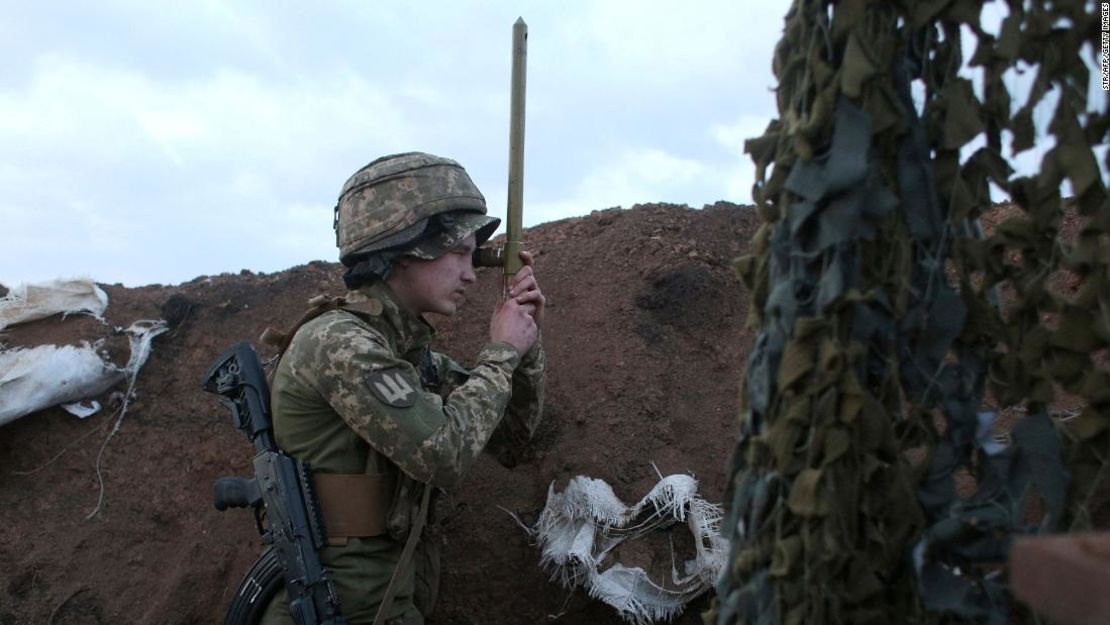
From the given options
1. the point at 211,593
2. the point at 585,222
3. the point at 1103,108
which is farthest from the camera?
the point at 585,222

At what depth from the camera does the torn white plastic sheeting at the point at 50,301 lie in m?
5.56

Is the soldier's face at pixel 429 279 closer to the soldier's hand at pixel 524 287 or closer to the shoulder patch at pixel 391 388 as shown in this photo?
the soldier's hand at pixel 524 287

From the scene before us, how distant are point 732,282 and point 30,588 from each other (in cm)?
357

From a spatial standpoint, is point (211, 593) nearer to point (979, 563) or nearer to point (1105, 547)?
point (979, 563)

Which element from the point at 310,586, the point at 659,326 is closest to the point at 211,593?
the point at 310,586

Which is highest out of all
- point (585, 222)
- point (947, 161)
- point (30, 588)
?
point (585, 222)

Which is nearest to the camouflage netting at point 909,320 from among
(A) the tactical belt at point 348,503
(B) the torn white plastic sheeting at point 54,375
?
(A) the tactical belt at point 348,503

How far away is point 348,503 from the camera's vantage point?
3385mm

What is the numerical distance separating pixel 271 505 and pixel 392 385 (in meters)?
0.58

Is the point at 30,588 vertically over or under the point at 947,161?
under

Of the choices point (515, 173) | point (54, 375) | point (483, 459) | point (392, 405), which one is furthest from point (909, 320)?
point (54, 375)

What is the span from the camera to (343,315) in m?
3.45

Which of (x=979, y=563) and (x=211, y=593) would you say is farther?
(x=211, y=593)

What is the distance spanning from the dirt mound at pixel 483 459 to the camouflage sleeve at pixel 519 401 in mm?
383
